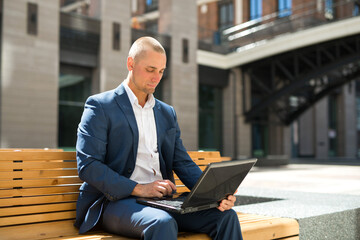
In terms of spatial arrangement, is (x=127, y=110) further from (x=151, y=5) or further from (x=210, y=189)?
(x=151, y=5)

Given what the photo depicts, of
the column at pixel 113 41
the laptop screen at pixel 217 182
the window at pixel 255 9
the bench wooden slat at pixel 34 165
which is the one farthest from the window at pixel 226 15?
the laptop screen at pixel 217 182

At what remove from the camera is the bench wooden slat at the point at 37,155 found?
3.04 m

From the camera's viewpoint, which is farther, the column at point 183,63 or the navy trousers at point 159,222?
the column at point 183,63

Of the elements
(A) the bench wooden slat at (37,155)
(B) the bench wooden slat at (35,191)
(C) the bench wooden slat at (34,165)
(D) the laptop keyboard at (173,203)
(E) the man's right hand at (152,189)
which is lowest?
→ (D) the laptop keyboard at (173,203)

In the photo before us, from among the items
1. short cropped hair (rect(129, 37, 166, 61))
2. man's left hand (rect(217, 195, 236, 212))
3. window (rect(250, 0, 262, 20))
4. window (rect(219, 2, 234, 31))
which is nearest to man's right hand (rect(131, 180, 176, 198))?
man's left hand (rect(217, 195, 236, 212))

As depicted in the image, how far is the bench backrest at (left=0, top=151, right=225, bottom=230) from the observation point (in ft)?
9.95

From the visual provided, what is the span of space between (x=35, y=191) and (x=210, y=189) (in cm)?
135

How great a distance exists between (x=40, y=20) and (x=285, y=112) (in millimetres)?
18069

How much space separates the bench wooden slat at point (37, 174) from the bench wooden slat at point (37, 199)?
0.15m

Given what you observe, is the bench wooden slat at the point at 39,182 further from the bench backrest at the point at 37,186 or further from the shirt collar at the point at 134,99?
the shirt collar at the point at 134,99

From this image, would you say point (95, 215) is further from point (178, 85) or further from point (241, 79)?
point (241, 79)

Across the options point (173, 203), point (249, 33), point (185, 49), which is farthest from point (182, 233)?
point (249, 33)

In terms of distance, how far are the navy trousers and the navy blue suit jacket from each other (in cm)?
10

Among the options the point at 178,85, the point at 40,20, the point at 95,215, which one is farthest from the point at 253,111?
the point at 95,215
